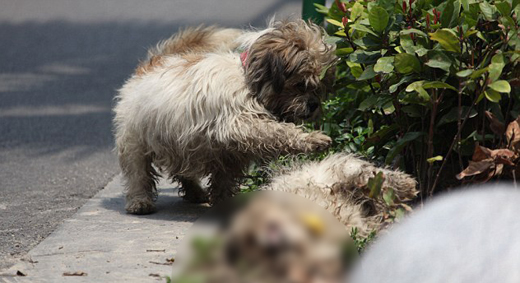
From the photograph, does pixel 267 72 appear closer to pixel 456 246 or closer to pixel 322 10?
pixel 322 10

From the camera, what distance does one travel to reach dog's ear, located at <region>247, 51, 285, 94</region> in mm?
5094

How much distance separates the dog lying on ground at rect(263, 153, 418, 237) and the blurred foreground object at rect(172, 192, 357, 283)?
5.91 feet

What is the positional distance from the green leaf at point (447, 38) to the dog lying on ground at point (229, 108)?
111 centimetres

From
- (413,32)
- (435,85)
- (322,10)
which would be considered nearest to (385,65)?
(413,32)

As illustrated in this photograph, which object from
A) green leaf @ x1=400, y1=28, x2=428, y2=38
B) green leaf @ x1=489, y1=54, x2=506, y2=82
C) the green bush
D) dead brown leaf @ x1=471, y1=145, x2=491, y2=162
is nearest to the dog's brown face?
the green bush

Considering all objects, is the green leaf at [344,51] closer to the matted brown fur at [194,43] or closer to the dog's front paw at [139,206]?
the matted brown fur at [194,43]

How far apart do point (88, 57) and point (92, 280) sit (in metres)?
9.47

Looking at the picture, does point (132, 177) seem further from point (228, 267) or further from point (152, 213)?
point (228, 267)

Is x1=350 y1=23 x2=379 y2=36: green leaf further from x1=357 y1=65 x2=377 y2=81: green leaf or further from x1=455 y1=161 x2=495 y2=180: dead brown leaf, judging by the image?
x1=455 y1=161 x2=495 y2=180: dead brown leaf

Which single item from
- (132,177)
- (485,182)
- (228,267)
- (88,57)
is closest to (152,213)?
(132,177)

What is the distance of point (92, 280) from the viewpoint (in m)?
3.82

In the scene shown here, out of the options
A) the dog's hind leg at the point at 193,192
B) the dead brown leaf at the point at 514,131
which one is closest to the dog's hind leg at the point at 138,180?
the dog's hind leg at the point at 193,192

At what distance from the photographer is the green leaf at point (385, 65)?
14.4 ft

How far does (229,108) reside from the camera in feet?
16.9
